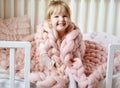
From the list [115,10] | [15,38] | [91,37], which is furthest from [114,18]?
[15,38]

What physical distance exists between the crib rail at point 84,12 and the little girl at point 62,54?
1.82ft

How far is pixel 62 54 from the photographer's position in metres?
1.22

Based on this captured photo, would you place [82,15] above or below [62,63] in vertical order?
above

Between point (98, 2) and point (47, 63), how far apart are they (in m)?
0.80

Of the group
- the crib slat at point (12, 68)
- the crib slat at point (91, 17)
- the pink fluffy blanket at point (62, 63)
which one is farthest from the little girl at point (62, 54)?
the crib slat at point (91, 17)

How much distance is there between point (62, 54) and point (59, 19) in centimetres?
17

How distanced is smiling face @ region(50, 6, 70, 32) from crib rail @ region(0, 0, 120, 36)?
0.57m

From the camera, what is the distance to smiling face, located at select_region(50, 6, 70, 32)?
1277 millimetres

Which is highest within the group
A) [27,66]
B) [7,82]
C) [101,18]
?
[101,18]

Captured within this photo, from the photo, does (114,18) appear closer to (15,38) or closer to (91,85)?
(15,38)

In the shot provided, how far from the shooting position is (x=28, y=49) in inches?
41.2

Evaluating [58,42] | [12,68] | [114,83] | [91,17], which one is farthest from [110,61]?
[91,17]

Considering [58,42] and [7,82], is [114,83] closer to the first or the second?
[58,42]

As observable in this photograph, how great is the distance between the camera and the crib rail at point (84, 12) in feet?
6.08
